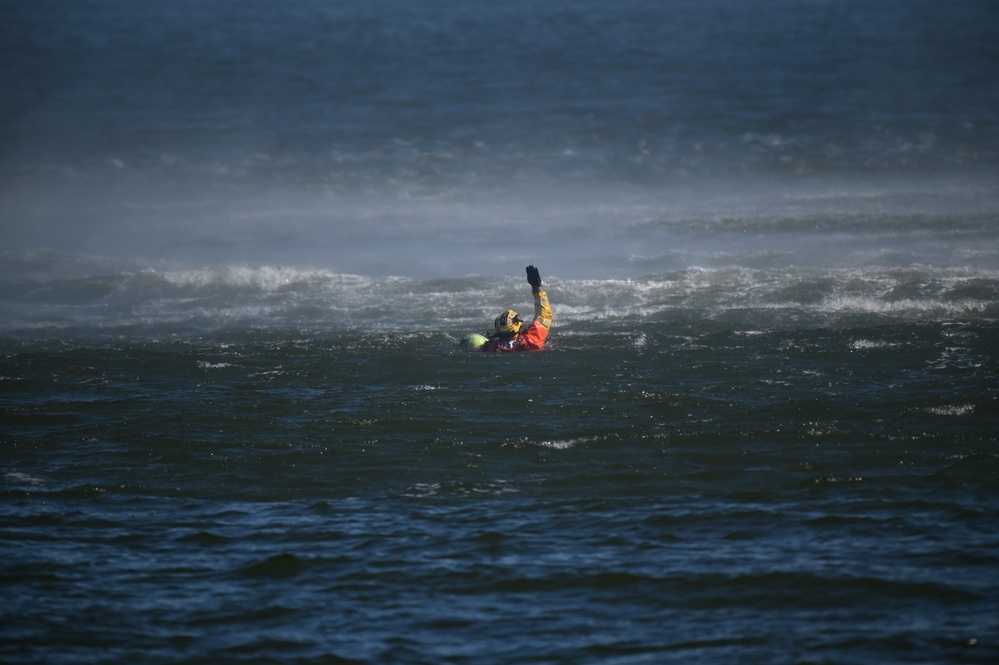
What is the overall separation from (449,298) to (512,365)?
8412 mm

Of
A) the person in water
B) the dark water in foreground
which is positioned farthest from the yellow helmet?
the dark water in foreground

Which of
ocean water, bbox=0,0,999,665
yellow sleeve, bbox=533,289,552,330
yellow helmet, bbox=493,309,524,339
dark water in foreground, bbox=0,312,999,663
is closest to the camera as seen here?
dark water in foreground, bbox=0,312,999,663

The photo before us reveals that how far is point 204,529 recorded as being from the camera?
1198 centimetres

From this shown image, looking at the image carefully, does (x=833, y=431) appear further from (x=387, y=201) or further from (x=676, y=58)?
(x=676, y=58)

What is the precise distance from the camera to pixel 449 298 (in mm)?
27469

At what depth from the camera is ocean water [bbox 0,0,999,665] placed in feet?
32.6

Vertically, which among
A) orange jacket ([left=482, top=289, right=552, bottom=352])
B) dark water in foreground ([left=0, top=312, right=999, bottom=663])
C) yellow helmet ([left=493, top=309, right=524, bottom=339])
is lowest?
dark water in foreground ([left=0, top=312, right=999, bottom=663])

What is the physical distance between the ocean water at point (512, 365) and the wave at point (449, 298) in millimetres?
168

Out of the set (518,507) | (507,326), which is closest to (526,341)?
(507,326)

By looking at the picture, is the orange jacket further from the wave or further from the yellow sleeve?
the wave

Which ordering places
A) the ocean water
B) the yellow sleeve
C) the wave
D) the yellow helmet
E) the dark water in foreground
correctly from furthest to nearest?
the wave < the yellow sleeve < the yellow helmet < the ocean water < the dark water in foreground

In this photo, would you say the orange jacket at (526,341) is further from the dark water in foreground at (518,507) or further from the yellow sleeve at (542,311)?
the dark water in foreground at (518,507)

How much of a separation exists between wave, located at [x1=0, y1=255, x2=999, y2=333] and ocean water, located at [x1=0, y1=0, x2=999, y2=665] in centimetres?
17

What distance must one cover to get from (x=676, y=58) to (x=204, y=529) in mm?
49426
